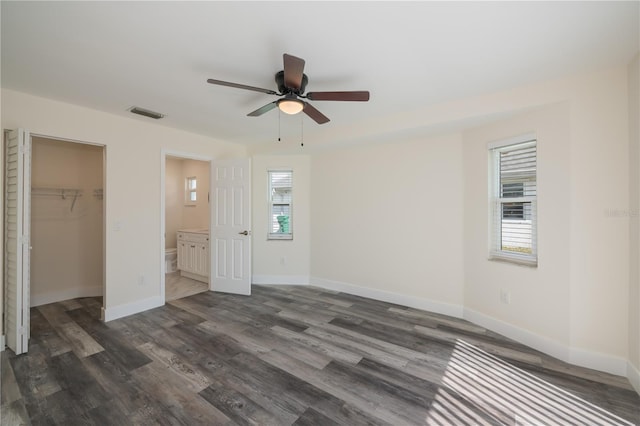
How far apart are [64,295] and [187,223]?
8.16 ft

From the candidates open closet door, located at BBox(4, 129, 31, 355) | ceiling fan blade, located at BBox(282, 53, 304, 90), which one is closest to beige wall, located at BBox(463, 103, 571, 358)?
ceiling fan blade, located at BBox(282, 53, 304, 90)

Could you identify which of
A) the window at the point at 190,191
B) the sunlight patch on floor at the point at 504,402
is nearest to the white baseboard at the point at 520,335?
the sunlight patch on floor at the point at 504,402

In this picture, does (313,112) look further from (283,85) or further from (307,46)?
(307,46)

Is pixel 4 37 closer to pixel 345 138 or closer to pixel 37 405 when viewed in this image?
pixel 37 405

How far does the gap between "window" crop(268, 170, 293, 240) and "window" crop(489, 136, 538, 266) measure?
127 inches

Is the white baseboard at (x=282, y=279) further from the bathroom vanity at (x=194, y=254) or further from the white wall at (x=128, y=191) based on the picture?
the white wall at (x=128, y=191)

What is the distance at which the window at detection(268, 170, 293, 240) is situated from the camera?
491 centimetres

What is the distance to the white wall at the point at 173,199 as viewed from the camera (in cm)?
594

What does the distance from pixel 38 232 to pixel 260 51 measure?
4.38 m

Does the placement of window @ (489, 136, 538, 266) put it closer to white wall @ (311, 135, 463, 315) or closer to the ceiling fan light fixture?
white wall @ (311, 135, 463, 315)

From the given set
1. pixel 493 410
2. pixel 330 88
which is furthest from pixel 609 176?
pixel 330 88

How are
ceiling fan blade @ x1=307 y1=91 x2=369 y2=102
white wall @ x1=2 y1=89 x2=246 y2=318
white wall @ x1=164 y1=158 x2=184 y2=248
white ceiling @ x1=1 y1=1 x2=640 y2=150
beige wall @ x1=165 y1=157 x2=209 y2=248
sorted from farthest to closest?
white wall @ x1=164 y1=158 x2=184 y2=248, beige wall @ x1=165 y1=157 x2=209 y2=248, white wall @ x1=2 y1=89 x2=246 y2=318, ceiling fan blade @ x1=307 y1=91 x2=369 y2=102, white ceiling @ x1=1 y1=1 x2=640 y2=150

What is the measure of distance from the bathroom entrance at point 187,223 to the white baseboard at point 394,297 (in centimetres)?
218

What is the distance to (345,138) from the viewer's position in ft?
12.2
